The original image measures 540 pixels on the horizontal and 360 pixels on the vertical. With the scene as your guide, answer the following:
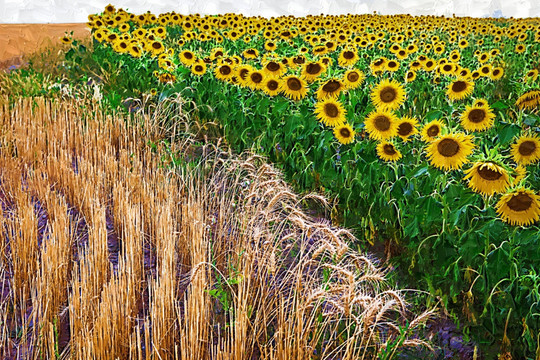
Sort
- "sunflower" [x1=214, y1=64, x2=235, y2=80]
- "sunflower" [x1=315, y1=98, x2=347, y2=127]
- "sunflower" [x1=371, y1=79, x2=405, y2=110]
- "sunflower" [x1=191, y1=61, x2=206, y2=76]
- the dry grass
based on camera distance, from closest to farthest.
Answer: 1. the dry grass
2. "sunflower" [x1=315, y1=98, x2=347, y2=127]
3. "sunflower" [x1=371, y1=79, x2=405, y2=110]
4. "sunflower" [x1=214, y1=64, x2=235, y2=80]
5. "sunflower" [x1=191, y1=61, x2=206, y2=76]

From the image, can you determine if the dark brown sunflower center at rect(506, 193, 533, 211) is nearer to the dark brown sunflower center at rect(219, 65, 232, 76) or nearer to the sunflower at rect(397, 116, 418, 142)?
the sunflower at rect(397, 116, 418, 142)

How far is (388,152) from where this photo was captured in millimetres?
3535

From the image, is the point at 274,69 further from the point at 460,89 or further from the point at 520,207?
the point at 520,207

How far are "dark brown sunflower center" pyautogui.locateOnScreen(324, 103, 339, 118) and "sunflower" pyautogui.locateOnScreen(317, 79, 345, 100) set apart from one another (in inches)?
8.7

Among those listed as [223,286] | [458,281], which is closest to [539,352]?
[458,281]

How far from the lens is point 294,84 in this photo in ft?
15.3

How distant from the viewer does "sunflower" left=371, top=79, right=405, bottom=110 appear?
4.20 metres

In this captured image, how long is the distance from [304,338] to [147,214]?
173cm

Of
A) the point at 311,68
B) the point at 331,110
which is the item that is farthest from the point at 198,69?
the point at 331,110

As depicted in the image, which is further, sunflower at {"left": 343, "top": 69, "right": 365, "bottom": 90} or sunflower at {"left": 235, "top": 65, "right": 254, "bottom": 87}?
sunflower at {"left": 235, "top": 65, "right": 254, "bottom": 87}

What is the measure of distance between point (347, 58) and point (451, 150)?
3502mm

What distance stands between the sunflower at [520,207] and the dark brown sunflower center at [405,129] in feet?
3.67

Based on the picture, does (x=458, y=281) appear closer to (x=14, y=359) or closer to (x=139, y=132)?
(x=14, y=359)

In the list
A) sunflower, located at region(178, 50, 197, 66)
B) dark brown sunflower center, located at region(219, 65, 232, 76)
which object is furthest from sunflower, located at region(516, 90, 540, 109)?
sunflower, located at region(178, 50, 197, 66)
